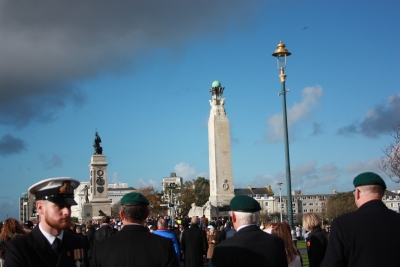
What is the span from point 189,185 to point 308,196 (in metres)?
87.5

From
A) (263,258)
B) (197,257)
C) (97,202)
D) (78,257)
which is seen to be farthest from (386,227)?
(97,202)

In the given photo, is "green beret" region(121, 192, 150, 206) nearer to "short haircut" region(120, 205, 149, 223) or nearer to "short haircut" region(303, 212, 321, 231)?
"short haircut" region(120, 205, 149, 223)

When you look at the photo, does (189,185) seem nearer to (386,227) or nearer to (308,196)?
(308,196)

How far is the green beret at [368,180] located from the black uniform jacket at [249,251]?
39.8 inches

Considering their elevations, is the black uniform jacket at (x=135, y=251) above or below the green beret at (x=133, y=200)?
below

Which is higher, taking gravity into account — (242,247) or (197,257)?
(242,247)

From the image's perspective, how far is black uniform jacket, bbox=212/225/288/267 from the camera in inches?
226

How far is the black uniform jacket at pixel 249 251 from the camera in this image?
226 inches

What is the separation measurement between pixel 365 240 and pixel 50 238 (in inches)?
110

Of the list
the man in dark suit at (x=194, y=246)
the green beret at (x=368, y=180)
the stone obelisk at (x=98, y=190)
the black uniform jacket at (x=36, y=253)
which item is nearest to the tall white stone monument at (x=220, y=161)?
the stone obelisk at (x=98, y=190)

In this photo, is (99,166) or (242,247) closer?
(242,247)

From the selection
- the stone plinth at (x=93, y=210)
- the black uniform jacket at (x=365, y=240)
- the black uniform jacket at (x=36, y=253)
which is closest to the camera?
the black uniform jacket at (x=36, y=253)

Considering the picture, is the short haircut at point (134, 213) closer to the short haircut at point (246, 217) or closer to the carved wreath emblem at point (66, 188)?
the carved wreath emblem at point (66, 188)

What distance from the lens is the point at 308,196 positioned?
18700cm
